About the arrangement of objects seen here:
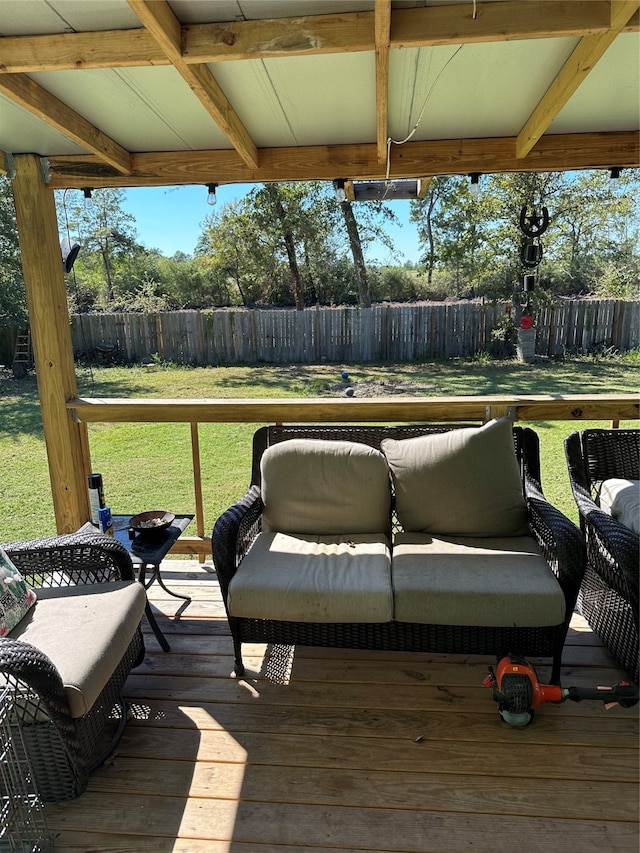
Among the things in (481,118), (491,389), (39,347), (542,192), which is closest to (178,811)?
(39,347)

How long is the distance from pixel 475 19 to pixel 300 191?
11.0 meters

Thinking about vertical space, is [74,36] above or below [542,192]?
below

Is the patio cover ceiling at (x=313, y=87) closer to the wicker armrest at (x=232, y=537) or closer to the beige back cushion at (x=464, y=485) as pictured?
the beige back cushion at (x=464, y=485)

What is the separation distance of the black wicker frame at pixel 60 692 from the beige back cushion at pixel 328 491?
2.40 feet

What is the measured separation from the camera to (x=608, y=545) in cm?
202

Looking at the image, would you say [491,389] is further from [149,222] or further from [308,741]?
[149,222]

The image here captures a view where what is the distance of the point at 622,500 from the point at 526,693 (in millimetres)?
976

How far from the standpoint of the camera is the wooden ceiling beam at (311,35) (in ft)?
5.20

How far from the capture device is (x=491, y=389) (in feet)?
27.0

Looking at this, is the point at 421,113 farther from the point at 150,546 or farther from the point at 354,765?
the point at 354,765

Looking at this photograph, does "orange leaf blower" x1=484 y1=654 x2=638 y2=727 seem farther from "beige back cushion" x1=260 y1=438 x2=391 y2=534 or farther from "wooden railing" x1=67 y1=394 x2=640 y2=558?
"wooden railing" x1=67 y1=394 x2=640 y2=558

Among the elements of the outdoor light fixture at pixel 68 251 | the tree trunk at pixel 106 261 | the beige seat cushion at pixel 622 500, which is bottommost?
the beige seat cushion at pixel 622 500

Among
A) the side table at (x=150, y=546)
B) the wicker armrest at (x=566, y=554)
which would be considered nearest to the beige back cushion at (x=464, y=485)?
the wicker armrest at (x=566, y=554)

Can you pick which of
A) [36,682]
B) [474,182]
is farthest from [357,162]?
[36,682]
